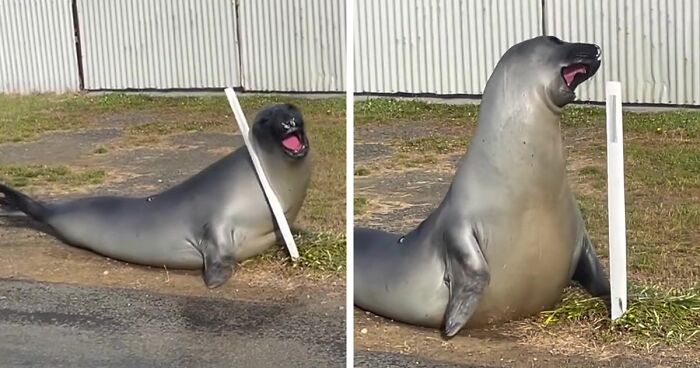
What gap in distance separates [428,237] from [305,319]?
69 centimetres

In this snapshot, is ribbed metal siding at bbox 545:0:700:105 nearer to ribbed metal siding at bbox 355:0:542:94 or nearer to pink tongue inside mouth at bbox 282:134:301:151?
ribbed metal siding at bbox 355:0:542:94


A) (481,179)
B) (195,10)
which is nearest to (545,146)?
(481,179)

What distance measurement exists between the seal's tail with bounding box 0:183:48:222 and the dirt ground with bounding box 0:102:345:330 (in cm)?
5

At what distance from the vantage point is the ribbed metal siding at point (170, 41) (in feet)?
13.0

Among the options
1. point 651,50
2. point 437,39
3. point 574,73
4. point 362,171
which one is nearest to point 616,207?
point 574,73

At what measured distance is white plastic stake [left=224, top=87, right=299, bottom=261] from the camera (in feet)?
13.7

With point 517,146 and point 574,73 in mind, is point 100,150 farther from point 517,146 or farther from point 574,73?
point 574,73

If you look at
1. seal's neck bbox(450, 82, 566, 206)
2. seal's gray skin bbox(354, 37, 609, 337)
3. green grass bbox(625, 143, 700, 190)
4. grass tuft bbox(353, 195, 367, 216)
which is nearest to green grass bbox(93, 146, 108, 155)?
seal's gray skin bbox(354, 37, 609, 337)

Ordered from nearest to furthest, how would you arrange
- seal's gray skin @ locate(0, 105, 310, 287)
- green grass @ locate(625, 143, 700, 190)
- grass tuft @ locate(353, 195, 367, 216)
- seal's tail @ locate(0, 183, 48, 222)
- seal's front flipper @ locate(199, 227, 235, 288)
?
seal's front flipper @ locate(199, 227, 235, 288) → seal's gray skin @ locate(0, 105, 310, 287) → seal's tail @ locate(0, 183, 48, 222) → grass tuft @ locate(353, 195, 367, 216) → green grass @ locate(625, 143, 700, 190)

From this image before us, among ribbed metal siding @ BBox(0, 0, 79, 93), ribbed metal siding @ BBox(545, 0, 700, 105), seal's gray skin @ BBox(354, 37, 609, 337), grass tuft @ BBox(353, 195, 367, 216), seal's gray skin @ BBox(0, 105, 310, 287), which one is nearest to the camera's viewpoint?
seal's gray skin @ BBox(354, 37, 609, 337)

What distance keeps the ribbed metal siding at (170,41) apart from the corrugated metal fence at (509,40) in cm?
614

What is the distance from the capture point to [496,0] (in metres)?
11.1

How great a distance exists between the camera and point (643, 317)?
4301 millimetres

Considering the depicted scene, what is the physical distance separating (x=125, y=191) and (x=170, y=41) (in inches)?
36.3
